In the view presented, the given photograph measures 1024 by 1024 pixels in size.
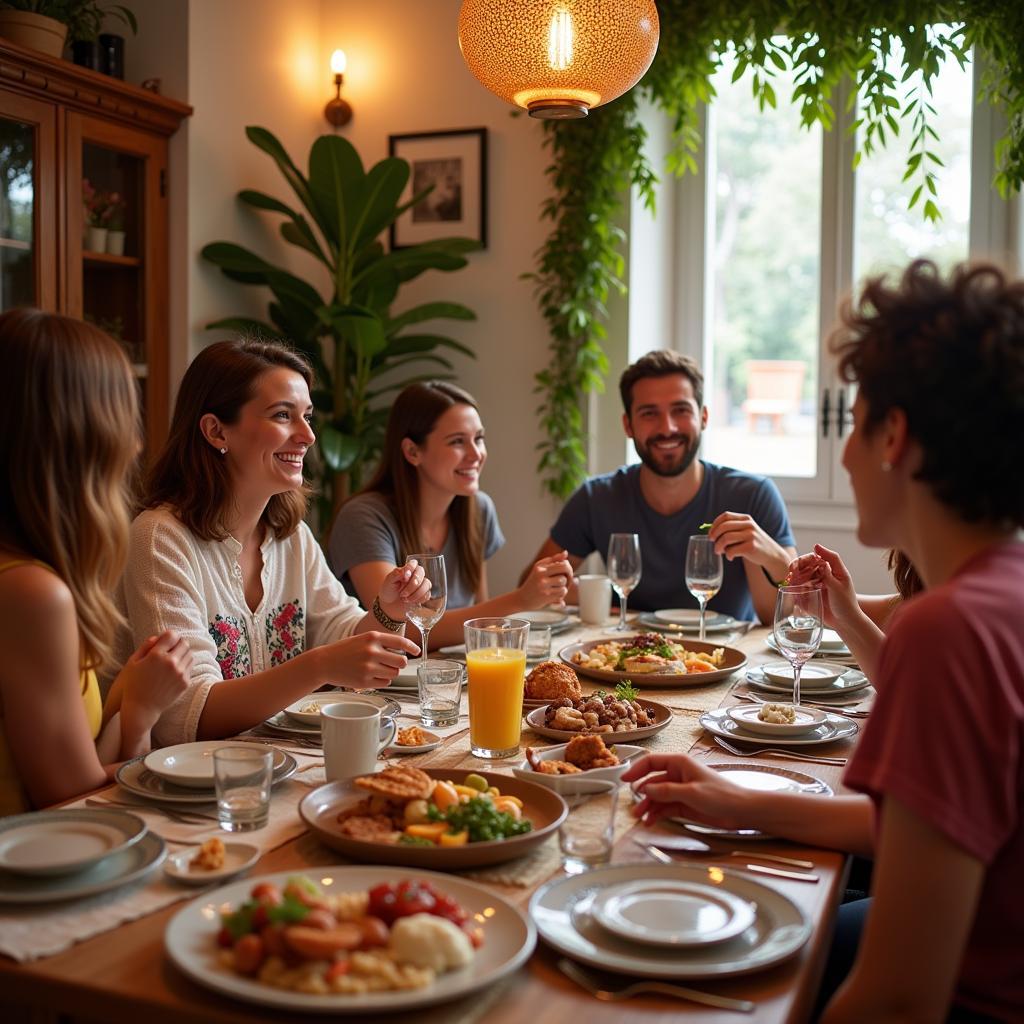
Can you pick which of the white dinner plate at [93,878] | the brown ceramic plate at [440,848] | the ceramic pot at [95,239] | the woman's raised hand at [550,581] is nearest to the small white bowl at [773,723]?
the brown ceramic plate at [440,848]

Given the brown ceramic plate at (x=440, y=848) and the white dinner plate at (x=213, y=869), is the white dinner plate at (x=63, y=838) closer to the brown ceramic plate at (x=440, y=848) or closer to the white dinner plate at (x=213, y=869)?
the white dinner plate at (x=213, y=869)

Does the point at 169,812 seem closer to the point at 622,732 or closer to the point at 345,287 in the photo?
the point at 622,732

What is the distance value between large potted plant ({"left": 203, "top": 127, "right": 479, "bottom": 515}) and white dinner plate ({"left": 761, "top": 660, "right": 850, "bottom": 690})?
7.01 ft

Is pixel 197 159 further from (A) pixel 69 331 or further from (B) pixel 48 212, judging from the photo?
(A) pixel 69 331

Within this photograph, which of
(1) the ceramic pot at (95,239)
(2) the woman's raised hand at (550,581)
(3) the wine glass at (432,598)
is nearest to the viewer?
(3) the wine glass at (432,598)

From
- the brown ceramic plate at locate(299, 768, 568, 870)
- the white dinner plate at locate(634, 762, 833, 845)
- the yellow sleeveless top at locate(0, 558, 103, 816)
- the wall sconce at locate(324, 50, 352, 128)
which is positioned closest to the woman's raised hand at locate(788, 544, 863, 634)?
the white dinner plate at locate(634, 762, 833, 845)

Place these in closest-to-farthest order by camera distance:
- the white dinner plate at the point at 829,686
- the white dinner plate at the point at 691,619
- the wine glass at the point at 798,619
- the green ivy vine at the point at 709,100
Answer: the wine glass at the point at 798,619, the white dinner plate at the point at 829,686, the white dinner plate at the point at 691,619, the green ivy vine at the point at 709,100

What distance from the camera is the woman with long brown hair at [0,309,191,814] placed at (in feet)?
4.49

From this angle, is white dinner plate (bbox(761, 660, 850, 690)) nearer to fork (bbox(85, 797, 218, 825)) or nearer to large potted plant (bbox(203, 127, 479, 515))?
fork (bbox(85, 797, 218, 825))

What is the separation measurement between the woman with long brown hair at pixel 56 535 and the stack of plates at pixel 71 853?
5.5 inches

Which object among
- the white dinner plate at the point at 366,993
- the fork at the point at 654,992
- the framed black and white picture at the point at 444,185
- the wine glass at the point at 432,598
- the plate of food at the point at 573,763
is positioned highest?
the framed black and white picture at the point at 444,185

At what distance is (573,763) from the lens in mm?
1557

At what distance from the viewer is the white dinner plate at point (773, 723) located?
5.72 feet

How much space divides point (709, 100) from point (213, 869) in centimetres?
359
